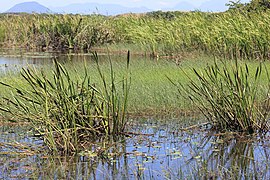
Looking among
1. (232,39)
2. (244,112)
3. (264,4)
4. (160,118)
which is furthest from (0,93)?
(264,4)

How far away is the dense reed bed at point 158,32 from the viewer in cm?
1338

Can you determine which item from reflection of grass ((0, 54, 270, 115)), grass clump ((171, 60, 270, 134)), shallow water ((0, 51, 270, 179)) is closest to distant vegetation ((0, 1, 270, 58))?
reflection of grass ((0, 54, 270, 115))

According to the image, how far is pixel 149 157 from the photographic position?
545cm

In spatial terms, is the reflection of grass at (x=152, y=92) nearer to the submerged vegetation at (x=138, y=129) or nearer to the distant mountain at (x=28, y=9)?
the submerged vegetation at (x=138, y=129)

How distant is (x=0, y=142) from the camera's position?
560 centimetres

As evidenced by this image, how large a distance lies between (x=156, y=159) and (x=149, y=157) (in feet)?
0.31

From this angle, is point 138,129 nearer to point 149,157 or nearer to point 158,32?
point 149,157

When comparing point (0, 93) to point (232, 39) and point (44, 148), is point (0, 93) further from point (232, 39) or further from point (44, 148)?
point (232, 39)

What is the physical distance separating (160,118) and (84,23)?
12287 mm

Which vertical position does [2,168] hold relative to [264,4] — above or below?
below

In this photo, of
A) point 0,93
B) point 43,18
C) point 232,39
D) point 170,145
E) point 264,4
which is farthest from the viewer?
point 43,18

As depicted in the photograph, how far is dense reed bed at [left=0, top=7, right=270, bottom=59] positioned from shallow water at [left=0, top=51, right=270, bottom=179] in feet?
13.9

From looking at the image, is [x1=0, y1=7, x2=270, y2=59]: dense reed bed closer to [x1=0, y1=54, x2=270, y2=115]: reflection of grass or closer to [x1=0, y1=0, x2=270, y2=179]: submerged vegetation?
[x1=0, y1=54, x2=270, y2=115]: reflection of grass

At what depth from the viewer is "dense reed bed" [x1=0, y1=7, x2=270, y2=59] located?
43.9ft
